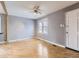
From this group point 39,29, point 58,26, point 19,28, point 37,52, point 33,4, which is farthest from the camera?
point 39,29

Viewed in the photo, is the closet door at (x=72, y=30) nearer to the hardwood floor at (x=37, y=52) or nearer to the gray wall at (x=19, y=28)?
the hardwood floor at (x=37, y=52)

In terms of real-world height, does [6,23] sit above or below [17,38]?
above

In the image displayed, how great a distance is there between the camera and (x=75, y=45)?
4957 mm

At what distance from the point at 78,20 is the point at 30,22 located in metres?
6.74

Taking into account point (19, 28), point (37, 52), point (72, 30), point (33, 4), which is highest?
point (33, 4)

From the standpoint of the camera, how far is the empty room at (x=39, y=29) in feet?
15.5

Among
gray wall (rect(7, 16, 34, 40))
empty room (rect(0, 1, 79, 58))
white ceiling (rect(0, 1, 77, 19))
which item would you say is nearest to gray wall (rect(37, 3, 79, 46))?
empty room (rect(0, 1, 79, 58))

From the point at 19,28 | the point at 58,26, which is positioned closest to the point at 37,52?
the point at 58,26

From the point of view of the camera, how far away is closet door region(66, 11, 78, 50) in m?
4.96

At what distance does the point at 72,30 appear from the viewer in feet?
17.0

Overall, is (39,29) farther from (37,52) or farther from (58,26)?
(37,52)

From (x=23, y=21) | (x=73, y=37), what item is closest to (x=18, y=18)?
(x=23, y=21)

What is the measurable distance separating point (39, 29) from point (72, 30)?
567cm

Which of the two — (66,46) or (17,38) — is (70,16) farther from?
(17,38)
